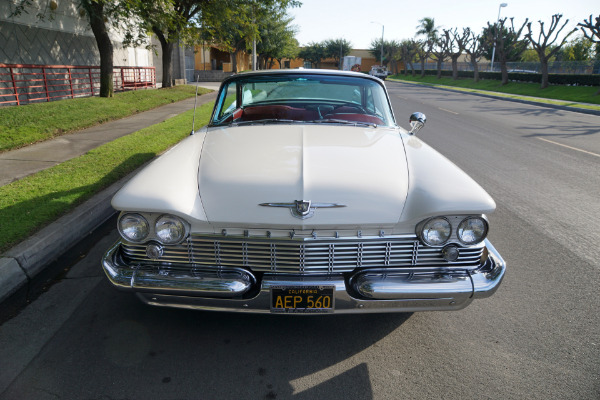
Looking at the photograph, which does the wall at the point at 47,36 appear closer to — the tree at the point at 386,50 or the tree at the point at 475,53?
the tree at the point at 475,53

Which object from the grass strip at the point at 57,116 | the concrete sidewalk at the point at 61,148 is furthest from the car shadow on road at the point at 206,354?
the grass strip at the point at 57,116

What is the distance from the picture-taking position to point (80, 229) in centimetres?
422

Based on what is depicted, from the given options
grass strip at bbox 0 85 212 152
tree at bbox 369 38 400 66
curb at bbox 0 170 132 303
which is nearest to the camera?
curb at bbox 0 170 132 303

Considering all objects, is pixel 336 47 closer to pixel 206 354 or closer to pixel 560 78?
pixel 560 78

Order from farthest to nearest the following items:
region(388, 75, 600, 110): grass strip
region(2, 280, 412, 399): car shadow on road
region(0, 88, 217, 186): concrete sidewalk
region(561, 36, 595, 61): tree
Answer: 1. region(561, 36, 595, 61): tree
2. region(388, 75, 600, 110): grass strip
3. region(0, 88, 217, 186): concrete sidewalk
4. region(2, 280, 412, 399): car shadow on road

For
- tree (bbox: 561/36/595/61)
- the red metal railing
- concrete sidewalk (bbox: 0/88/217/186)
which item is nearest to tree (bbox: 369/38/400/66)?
tree (bbox: 561/36/595/61)

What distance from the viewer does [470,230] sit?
2461 mm

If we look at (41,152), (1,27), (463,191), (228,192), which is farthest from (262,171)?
(1,27)

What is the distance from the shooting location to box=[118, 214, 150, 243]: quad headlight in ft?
8.02

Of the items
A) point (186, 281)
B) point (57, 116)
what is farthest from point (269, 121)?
point (57, 116)

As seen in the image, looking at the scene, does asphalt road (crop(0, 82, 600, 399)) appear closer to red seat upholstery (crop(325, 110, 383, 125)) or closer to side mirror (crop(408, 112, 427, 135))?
side mirror (crop(408, 112, 427, 135))

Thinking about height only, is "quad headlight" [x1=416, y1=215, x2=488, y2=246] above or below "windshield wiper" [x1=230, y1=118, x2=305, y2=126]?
below

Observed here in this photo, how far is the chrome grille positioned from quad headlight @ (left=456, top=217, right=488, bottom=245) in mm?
151

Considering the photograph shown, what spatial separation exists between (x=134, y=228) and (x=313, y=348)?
124 cm
